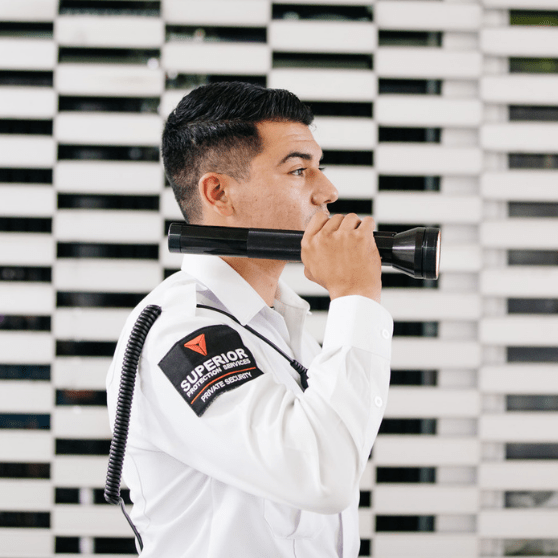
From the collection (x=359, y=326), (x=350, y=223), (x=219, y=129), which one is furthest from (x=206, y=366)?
(x=219, y=129)

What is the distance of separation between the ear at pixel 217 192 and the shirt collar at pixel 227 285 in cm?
13

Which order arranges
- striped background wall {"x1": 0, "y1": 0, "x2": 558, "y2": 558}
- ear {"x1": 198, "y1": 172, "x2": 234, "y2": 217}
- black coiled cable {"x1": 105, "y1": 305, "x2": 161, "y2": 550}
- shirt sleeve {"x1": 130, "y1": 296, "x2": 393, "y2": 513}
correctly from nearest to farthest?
shirt sleeve {"x1": 130, "y1": 296, "x2": 393, "y2": 513} < black coiled cable {"x1": 105, "y1": 305, "x2": 161, "y2": 550} < ear {"x1": 198, "y1": 172, "x2": 234, "y2": 217} < striped background wall {"x1": 0, "y1": 0, "x2": 558, "y2": 558}

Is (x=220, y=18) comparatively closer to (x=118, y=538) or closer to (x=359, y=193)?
(x=359, y=193)

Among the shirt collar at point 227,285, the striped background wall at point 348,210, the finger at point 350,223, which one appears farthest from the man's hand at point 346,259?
the striped background wall at point 348,210

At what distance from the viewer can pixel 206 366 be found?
3.05 ft

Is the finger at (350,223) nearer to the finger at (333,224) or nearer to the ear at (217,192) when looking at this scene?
the finger at (333,224)

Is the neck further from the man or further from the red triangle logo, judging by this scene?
the red triangle logo

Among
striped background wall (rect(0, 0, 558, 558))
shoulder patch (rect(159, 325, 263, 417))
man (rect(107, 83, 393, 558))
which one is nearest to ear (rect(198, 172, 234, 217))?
man (rect(107, 83, 393, 558))

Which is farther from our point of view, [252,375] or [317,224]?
[317,224]

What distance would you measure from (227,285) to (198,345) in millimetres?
283

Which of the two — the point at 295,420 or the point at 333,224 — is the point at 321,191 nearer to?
the point at 333,224

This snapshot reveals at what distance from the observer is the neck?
1.31 metres

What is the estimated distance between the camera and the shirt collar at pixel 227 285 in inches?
47.1

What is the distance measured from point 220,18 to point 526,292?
1.65m
